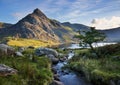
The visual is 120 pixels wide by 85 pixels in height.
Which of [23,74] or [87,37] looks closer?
[23,74]

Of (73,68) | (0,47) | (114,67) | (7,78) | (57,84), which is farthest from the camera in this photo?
(73,68)

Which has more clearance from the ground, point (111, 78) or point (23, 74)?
point (23, 74)

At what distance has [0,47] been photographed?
35.9 meters

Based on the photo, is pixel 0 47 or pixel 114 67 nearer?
pixel 114 67

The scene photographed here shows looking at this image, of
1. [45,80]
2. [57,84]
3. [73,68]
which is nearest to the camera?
[45,80]

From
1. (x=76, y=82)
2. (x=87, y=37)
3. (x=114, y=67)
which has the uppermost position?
(x=87, y=37)

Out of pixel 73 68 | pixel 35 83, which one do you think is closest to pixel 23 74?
pixel 35 83

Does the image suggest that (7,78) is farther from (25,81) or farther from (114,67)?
(114,67)

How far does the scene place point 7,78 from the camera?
21.2 metres

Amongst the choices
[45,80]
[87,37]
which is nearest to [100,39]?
[87,37]

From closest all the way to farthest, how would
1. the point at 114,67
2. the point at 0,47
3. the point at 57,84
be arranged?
the point at 57,84, the point at 114,67, the point at 0,47

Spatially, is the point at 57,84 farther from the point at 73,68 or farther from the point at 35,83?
the point at 73,68

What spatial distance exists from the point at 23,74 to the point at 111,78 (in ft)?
36.0

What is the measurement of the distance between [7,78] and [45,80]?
6.12 meters
